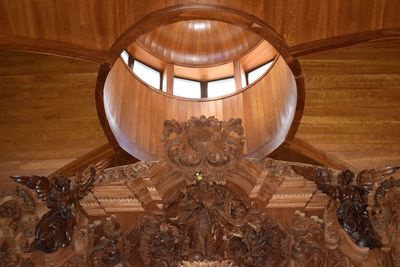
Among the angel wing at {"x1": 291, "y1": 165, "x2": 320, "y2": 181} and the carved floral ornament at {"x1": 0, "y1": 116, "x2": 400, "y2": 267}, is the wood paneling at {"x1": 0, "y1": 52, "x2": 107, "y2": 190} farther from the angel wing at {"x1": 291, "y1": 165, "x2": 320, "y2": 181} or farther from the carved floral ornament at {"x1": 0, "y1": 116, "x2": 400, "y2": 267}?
the angel wing at {"x1": 291, "y1": 165, "x2": 320, "y2": 181}

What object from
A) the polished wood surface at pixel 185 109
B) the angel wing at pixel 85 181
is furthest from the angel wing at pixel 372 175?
the angel wing at pixel 85 181

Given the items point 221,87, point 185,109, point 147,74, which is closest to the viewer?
point 185,109

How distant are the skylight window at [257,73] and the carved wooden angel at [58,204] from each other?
4.13m

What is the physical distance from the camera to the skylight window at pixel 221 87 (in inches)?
383

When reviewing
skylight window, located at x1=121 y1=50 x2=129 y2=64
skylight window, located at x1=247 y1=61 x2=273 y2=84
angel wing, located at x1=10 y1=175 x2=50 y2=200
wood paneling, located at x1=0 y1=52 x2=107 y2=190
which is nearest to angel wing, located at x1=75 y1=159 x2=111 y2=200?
angel wing, located at x1=10 y1=175 x2=50 y2=200

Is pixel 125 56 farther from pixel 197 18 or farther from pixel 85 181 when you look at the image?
pixel 85 181

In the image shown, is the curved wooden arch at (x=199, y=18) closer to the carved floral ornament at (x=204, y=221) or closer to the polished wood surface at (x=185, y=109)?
the polished wood surface at (x=185, y=109)

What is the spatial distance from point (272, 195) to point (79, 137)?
9.34 ft

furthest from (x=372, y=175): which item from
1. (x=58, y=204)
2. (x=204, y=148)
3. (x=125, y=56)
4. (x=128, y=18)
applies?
(x=125, y=56)

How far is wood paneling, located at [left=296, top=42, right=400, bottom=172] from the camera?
23.5ft

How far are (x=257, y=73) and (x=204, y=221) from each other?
4.38 m

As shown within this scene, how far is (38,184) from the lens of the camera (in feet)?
18.0

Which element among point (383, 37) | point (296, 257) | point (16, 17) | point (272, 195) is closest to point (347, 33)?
point (383, 37)

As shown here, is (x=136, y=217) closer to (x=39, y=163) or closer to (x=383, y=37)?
(x=39, y=163)
